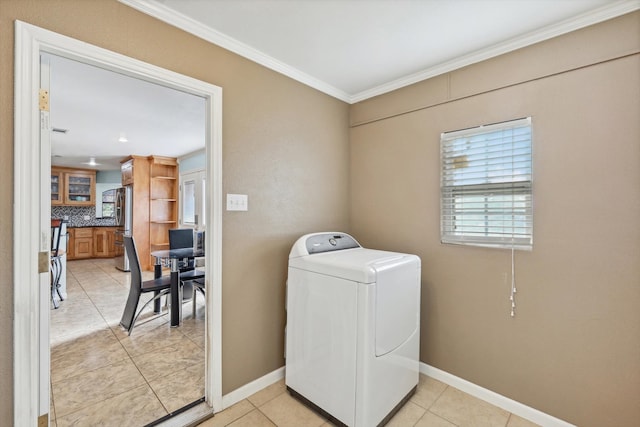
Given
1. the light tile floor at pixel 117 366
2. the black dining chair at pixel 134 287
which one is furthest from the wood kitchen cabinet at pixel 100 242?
the black dining chair at pixel 134 287

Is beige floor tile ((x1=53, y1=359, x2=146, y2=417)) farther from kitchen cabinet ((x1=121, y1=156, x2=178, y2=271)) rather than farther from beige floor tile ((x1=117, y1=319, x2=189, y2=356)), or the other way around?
kitchen cabinet ((x1=121, y1=156, x2=178, y2=271))

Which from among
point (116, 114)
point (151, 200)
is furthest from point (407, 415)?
point (151, 200)

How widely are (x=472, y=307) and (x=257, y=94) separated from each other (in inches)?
86.4

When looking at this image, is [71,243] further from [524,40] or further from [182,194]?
[524,40]

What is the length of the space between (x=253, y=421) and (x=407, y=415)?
0.98 m

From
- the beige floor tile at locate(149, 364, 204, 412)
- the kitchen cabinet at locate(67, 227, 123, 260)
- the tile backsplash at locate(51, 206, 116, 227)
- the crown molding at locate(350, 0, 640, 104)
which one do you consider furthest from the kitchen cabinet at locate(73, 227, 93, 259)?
the crown molding at locate(350, 0, 640, 104)

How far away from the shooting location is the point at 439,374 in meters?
2.23

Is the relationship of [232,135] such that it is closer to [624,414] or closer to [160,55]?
[160,55]

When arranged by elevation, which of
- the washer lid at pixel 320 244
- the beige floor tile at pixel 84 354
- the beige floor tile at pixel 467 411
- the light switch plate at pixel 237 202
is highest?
the light switch plate at pixel 237 202

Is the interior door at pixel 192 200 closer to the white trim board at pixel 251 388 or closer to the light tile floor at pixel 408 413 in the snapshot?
the white trim board at pixel 251 388

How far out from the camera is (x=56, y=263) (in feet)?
12.9

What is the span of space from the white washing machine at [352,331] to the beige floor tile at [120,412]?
903 mm

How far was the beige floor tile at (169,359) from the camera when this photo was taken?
2371 mm

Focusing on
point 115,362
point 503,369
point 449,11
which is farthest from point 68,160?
point 503,369
